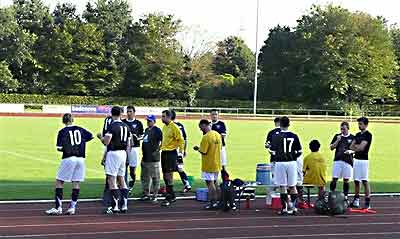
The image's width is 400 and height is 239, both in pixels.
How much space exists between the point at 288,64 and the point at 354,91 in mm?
8291

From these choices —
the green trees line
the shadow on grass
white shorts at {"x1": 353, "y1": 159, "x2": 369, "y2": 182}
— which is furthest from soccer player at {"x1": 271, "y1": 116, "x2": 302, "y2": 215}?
the green trees line

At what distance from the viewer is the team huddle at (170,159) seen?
1241 cm

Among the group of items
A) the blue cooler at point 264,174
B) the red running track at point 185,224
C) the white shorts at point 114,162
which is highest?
the white shorts at point 114,162

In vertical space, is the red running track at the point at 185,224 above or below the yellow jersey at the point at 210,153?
below

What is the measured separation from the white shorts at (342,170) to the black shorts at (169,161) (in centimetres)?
337

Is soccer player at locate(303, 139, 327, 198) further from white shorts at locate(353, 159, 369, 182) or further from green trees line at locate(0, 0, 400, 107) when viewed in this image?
green trees line at locate(0, 0, 400, 107)

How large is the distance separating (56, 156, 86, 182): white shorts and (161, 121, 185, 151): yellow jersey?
2345 mm

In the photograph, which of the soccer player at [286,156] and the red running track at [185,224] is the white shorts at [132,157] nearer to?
the red running track at [185,224]

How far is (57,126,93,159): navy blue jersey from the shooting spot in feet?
40.1

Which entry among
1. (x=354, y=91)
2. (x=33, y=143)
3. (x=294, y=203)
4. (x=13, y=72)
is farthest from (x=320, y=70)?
(x=294, y=203)

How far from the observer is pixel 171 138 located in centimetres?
1422

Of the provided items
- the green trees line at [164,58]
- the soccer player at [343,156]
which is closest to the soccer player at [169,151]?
the soccer player at [343,156]

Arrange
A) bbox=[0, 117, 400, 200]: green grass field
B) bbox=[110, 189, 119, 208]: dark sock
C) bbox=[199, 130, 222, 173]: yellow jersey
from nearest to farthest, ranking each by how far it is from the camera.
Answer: bbox=[110, 189, 119, 208]: dark sock
bbox=[199, 130, 222, 173]: yellow jersey
bbox=[0, 117, 400, 200]: green grass field

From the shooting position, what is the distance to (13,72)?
73500 millimetres
